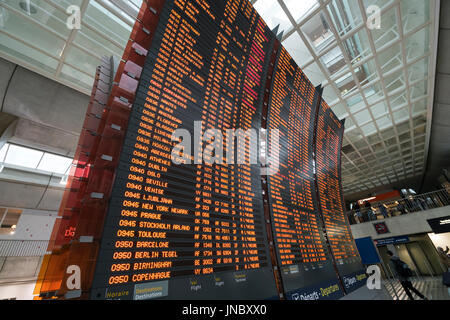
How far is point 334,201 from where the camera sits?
23.2 ft

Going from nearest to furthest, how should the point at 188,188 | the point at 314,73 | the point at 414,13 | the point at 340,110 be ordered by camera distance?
the point at 188,188 < the point at 414,13 < the point at 314,73 < the point at 340,110

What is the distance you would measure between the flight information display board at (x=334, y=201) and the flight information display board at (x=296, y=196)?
549mm

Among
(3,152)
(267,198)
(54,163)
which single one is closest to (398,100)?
(267,198)

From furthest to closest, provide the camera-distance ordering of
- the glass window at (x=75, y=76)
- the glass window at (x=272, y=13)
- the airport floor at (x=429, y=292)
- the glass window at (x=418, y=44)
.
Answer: the glass window at (x=418, y=44), the glass window at (x=272, y=13), the glass window at (x=75, y=76), the airport floor at (x=429, y=292)

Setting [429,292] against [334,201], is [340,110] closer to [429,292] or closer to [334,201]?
[334,201]

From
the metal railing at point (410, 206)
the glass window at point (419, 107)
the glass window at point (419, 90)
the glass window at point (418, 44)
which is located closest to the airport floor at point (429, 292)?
the metal railing at point (410, 206)

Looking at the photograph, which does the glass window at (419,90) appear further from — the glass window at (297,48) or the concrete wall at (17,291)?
the concrete wall at (17,291)

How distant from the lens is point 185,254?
245cm

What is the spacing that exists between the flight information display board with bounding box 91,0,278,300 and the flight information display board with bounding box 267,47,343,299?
0.62 meters

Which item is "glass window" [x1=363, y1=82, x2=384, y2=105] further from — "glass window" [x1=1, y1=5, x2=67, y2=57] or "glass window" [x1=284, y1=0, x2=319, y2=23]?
"glass window" [x1=1, y1=5, x2=67, y2=57]

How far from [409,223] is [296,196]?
16.4 m

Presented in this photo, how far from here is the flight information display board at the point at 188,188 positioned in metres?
2.11
